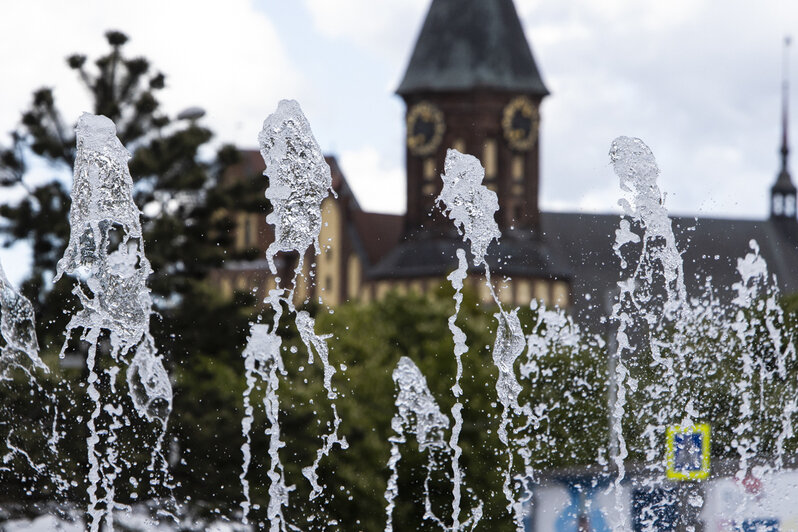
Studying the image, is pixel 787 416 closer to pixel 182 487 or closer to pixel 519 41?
pixel 182 487

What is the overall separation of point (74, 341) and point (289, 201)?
33.5ft

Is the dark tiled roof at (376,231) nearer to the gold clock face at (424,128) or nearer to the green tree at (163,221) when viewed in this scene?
the gold clock face at (424,128)

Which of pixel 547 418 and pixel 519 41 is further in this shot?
pixel 519 41

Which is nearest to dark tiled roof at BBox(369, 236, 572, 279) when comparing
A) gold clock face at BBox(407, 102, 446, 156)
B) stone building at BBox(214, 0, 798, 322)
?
stone building at BBox(214, 0, 798, 322)

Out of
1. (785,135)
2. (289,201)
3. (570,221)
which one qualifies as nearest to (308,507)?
(289,201)

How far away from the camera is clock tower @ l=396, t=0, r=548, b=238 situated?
95812mm

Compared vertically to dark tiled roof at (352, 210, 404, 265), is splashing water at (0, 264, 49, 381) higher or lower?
lower

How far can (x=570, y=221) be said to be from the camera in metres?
111

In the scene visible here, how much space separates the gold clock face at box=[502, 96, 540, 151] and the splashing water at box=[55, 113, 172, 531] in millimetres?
72565

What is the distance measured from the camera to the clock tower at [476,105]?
9581 centimetres

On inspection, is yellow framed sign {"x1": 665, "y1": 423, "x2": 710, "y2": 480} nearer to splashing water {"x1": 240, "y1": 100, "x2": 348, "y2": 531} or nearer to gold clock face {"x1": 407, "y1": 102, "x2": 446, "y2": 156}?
splashing water {"x1": 240, "y1": 100, "x2": 348, "y2": 531}

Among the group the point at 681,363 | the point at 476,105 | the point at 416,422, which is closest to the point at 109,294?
the point at 681,363

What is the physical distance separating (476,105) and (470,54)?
313cm

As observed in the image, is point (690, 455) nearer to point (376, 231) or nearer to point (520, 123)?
point (520, 123)
